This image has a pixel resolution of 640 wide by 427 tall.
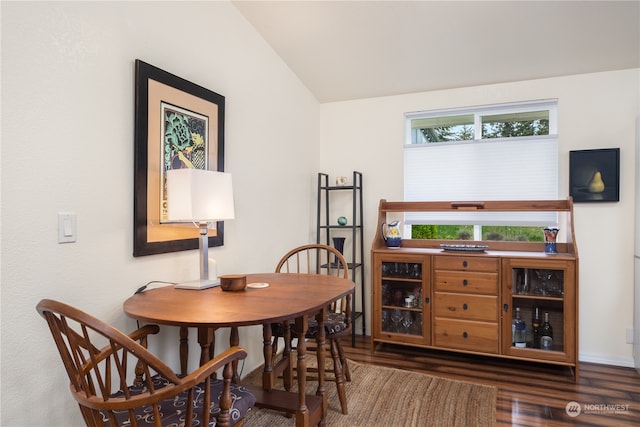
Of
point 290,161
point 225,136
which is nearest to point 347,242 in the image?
point 290,161

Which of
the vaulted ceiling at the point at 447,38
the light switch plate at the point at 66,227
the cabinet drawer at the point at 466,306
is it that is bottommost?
the cabinet drawer at the point at 466,306

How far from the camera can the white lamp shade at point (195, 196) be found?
5.94 feet

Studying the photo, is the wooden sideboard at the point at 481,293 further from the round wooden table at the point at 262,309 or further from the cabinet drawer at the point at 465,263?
the round wooden table at the point at 262,309

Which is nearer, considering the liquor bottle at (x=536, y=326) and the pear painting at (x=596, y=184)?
the liquor bottle at (x=536, y=326)

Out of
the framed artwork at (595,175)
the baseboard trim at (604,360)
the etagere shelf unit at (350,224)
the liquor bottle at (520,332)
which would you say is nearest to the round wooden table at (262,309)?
the etagere shelf unit at (350,224)

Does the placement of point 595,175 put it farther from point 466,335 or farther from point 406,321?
point 406,321

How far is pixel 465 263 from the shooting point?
2998 millimetres

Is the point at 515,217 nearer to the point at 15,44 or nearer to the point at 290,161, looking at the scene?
the point at 290,161

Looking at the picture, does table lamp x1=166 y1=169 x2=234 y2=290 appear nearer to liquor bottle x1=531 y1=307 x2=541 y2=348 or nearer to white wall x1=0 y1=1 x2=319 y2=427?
white wall x1=0 y1=1 x2=319 y2=427

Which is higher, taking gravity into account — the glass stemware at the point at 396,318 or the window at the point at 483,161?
the window at the point at 483,161

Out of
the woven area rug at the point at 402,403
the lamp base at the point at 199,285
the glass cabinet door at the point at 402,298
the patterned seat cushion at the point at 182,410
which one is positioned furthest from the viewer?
the glass cabinet door at the point at 402,298

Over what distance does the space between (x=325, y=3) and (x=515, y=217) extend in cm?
220

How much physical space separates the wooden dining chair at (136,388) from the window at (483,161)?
8.54 ft

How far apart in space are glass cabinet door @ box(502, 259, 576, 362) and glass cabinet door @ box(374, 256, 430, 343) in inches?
23.2
